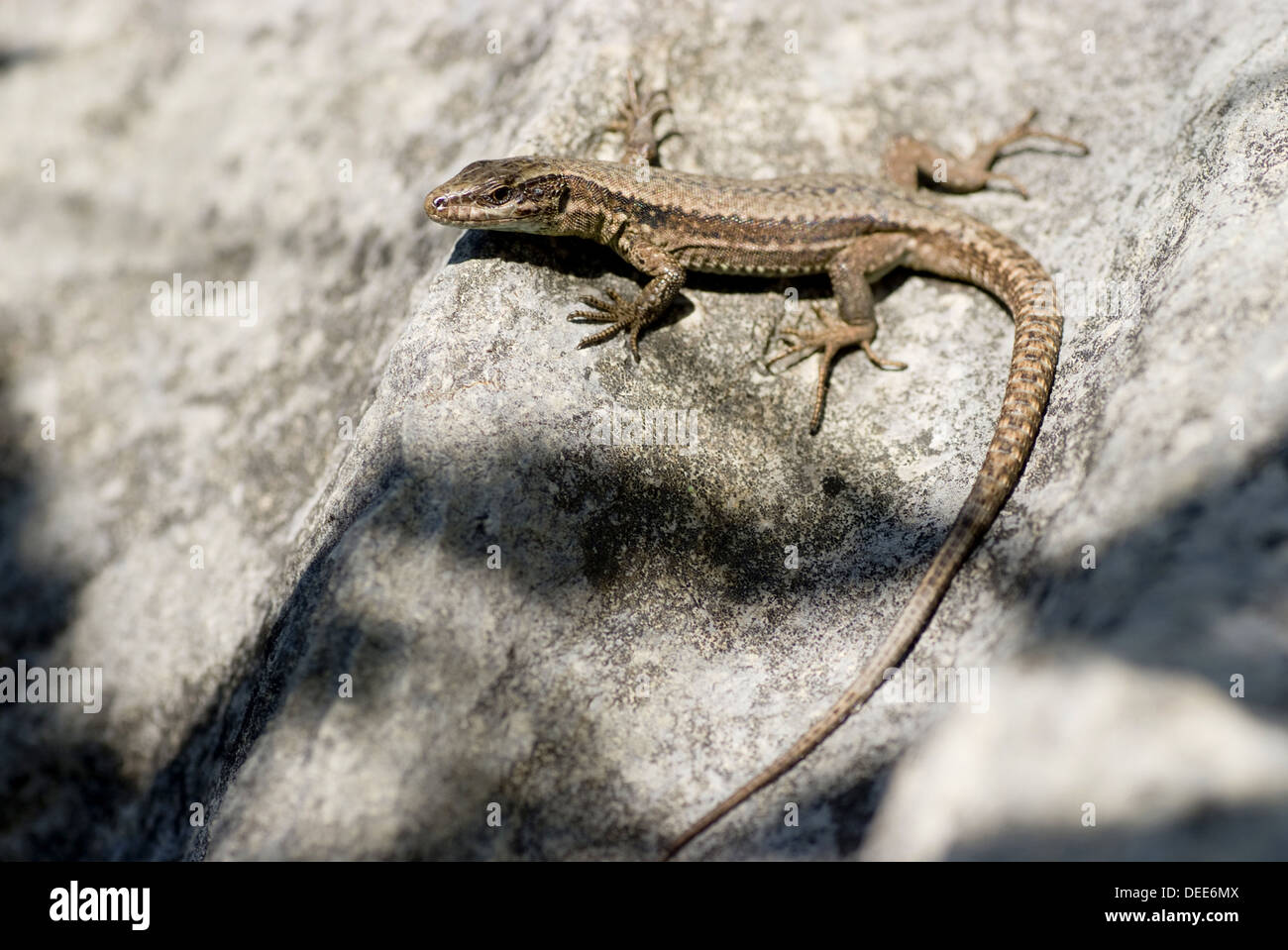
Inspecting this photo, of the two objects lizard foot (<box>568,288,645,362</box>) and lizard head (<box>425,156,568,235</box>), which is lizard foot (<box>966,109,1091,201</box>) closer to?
lizard foot (<box>568,288,645,362</box>)

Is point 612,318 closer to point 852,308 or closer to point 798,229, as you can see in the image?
point 798,229

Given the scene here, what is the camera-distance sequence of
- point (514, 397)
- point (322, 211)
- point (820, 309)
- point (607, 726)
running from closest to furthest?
1. point (607, 726)
2. point (514, 397)
3. point (820, 309)
4. point (322, 211)

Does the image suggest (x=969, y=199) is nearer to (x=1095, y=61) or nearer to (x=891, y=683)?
(x=1095, y=61)

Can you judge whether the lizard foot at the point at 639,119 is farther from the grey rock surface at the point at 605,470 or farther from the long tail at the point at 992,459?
the long tail at the point at 992,459

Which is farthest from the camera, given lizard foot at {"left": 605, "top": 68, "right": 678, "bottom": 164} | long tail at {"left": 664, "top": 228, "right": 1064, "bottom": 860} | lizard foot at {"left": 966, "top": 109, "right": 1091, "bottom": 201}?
lizard foot at {"left": 966, "top": 109, "right": 1091, "bottom": 201}

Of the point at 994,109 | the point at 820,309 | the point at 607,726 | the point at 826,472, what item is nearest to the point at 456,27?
the point at 820,309

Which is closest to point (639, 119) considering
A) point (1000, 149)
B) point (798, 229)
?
point (798, 229)

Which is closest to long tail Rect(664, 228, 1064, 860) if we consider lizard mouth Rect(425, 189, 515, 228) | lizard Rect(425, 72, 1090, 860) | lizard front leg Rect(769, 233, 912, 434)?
lizard Rect(425, 72, 1090, 860)
